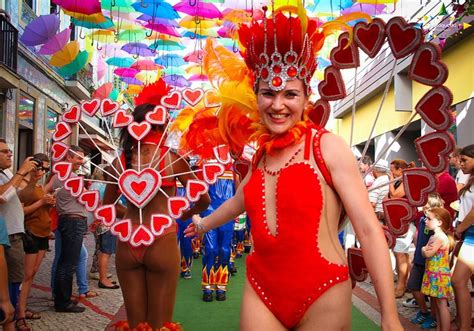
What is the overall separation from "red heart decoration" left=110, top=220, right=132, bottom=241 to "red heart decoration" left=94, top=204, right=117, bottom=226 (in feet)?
0.35

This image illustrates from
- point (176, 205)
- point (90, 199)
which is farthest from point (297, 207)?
point (90, 199)

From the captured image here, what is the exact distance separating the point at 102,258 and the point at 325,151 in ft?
18.5

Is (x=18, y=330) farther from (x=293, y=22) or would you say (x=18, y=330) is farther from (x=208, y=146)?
(x=293, y=22)

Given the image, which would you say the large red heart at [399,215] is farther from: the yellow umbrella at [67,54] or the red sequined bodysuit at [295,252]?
the yellow umbrella at [67,54]

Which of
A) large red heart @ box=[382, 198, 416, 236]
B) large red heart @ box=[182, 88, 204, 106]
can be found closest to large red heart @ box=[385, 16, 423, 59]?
large red heart @ box=[382, 198, 416, 236]

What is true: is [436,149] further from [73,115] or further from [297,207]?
[73,115]

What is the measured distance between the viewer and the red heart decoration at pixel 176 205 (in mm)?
3354

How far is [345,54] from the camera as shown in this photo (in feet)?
8.63

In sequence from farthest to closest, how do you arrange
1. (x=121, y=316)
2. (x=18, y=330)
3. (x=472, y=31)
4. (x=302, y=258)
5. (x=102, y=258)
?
(x=472, y=31), (x=102, y=258), (x=121, y=316), (x=18, y=330), (x=302, y=258)

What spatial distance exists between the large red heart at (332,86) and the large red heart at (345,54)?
42 mm

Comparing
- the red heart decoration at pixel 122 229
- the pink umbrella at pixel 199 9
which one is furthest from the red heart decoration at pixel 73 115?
the pink umbrella at pixel 199 9

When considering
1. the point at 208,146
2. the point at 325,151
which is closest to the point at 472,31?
the point at 208,146

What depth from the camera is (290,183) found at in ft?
7.23

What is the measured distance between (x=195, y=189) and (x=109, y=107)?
803 mm
